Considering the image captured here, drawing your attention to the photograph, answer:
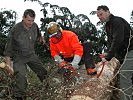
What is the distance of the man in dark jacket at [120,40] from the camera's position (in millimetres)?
5094

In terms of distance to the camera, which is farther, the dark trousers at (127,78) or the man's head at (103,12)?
the man's head at (103,12)

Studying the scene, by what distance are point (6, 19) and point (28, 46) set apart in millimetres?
7004

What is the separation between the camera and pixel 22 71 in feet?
18.7

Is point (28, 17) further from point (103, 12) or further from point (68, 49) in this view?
point (103, 12)

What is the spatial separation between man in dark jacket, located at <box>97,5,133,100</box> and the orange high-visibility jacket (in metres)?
0.56

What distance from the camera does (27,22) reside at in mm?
5797

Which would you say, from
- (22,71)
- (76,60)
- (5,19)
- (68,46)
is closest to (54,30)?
(68,46)

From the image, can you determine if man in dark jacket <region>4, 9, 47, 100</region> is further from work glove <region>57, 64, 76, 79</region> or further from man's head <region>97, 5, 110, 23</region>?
man's head <region>97, 5, 110, 23</region>

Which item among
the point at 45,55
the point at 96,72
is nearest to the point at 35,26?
the point at 96,72

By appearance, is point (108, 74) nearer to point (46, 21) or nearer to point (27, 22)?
point (27, 22)

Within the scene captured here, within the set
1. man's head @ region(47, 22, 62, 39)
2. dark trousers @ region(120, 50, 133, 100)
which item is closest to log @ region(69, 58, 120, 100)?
dark trousers @ region(120, 50, 133, 100)

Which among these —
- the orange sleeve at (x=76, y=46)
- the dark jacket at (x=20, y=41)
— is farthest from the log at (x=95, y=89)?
the dark jacket at (x=20, y=41)

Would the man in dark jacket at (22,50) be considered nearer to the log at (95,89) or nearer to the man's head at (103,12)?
the log at (95,89)

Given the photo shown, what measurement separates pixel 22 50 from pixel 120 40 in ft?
6.59
